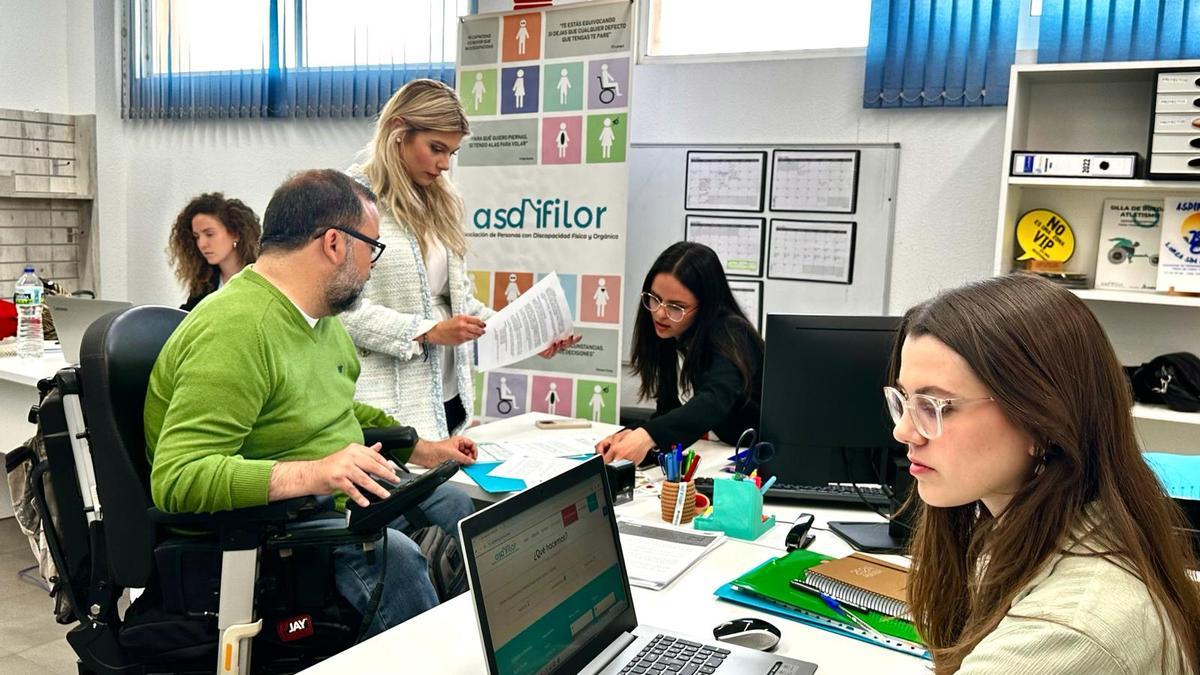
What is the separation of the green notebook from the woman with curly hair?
3.00 meters

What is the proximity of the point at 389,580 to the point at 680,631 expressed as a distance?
2.36ft

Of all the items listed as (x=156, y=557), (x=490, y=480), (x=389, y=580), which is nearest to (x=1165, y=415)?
(x=490, y=480)

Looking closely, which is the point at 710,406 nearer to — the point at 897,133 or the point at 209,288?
the point at 897,133

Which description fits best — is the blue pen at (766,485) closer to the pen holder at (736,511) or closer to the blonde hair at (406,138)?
the pen holder at (736,511)

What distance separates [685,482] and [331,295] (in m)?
0.84

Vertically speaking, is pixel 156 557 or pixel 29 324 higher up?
pixel 29 324

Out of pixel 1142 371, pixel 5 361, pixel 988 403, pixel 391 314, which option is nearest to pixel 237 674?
pixel 391 314

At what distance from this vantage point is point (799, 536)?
1.86m

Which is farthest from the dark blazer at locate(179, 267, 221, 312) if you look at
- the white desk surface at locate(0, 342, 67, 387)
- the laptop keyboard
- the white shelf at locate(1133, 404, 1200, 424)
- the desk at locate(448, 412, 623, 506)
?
the white shelf at locate(1133, 404, 1200, 424)

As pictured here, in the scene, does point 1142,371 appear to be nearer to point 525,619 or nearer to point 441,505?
point 441,505

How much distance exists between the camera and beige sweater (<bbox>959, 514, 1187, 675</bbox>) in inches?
35.1

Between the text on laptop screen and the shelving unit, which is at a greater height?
the shelving unit

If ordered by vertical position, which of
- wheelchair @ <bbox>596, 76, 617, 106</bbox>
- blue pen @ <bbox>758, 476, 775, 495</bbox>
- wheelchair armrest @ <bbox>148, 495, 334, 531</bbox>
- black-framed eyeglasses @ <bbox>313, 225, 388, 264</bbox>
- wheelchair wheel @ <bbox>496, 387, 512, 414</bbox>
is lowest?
wheelchair wheel @ <bbox>496, 387, 512, 414</bbox>

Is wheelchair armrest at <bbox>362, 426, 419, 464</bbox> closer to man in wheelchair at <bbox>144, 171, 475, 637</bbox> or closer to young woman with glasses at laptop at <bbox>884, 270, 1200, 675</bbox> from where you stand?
man in wheelchair at <bbox>144, 171, 475, 637</bbox>
